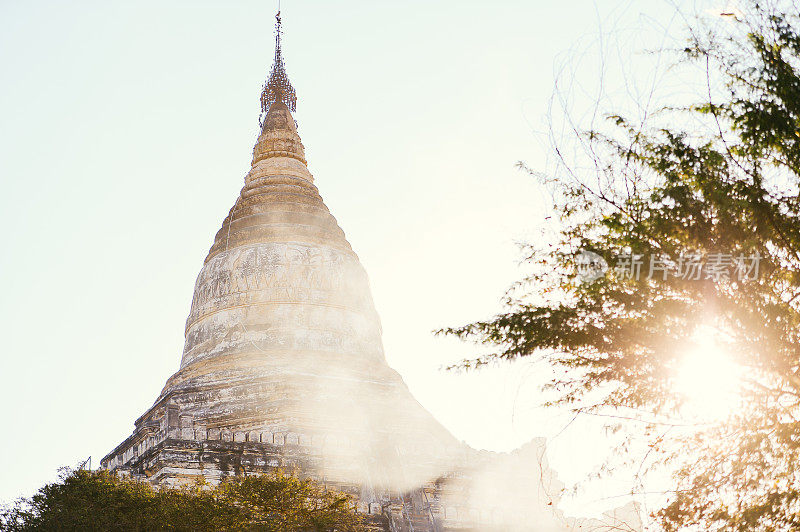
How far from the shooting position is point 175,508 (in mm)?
14844

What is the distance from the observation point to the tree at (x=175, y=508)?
14.0 metres

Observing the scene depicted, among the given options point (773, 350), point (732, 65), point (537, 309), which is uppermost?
point (732, 65)

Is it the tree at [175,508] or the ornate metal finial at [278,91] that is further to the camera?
the ornate metal finial at [278,91]

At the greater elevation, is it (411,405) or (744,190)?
(411,405)

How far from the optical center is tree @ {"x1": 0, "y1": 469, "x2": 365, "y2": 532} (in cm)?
1400

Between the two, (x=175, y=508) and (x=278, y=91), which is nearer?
(x=175, y=508)

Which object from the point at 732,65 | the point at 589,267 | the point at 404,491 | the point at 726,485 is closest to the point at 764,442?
the point at 726,485

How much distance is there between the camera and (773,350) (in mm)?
8812

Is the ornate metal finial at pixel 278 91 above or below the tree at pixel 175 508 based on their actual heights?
above

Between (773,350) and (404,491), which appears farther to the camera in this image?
(404,491)

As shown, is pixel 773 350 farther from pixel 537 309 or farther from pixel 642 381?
pixel 537 309

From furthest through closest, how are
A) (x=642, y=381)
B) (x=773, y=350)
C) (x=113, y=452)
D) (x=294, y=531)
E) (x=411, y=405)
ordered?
(x=411, y=405) → (x=113, y=452) → (x=294, y=531) → (x=642, y=381) → (x=773, y=350)

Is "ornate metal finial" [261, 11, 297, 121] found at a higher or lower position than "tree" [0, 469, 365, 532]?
higher

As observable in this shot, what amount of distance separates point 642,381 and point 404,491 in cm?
1332
